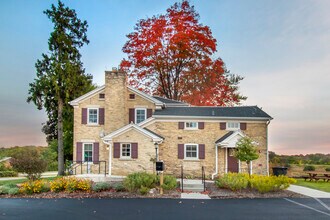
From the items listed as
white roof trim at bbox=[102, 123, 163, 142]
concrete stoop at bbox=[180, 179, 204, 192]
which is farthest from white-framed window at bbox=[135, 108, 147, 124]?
concrete stoop at bbox=[180, 179, 204, 192]

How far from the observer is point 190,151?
26.1 meters

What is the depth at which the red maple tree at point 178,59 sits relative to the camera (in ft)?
116

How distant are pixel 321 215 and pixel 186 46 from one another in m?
24.4

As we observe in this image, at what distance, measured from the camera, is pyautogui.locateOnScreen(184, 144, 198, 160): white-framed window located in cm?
2602

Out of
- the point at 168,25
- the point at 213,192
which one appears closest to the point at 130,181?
the point at 213,192

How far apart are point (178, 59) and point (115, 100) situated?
10761mm

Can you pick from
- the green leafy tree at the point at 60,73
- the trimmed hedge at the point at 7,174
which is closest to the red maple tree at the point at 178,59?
the green leafy tree at the point at 60,73

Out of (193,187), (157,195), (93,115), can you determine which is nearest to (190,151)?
(193,187)

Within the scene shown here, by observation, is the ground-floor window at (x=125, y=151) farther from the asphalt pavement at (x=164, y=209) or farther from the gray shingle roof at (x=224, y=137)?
the asphalt pavement at (x=164, y=209)

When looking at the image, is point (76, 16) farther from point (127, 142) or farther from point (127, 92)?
point (127, 142)

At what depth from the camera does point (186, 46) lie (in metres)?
34.7

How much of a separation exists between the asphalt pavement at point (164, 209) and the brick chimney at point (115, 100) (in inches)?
459

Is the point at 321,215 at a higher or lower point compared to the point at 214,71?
lower

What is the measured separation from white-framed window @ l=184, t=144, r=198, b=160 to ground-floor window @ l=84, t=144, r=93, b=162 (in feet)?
24.5
